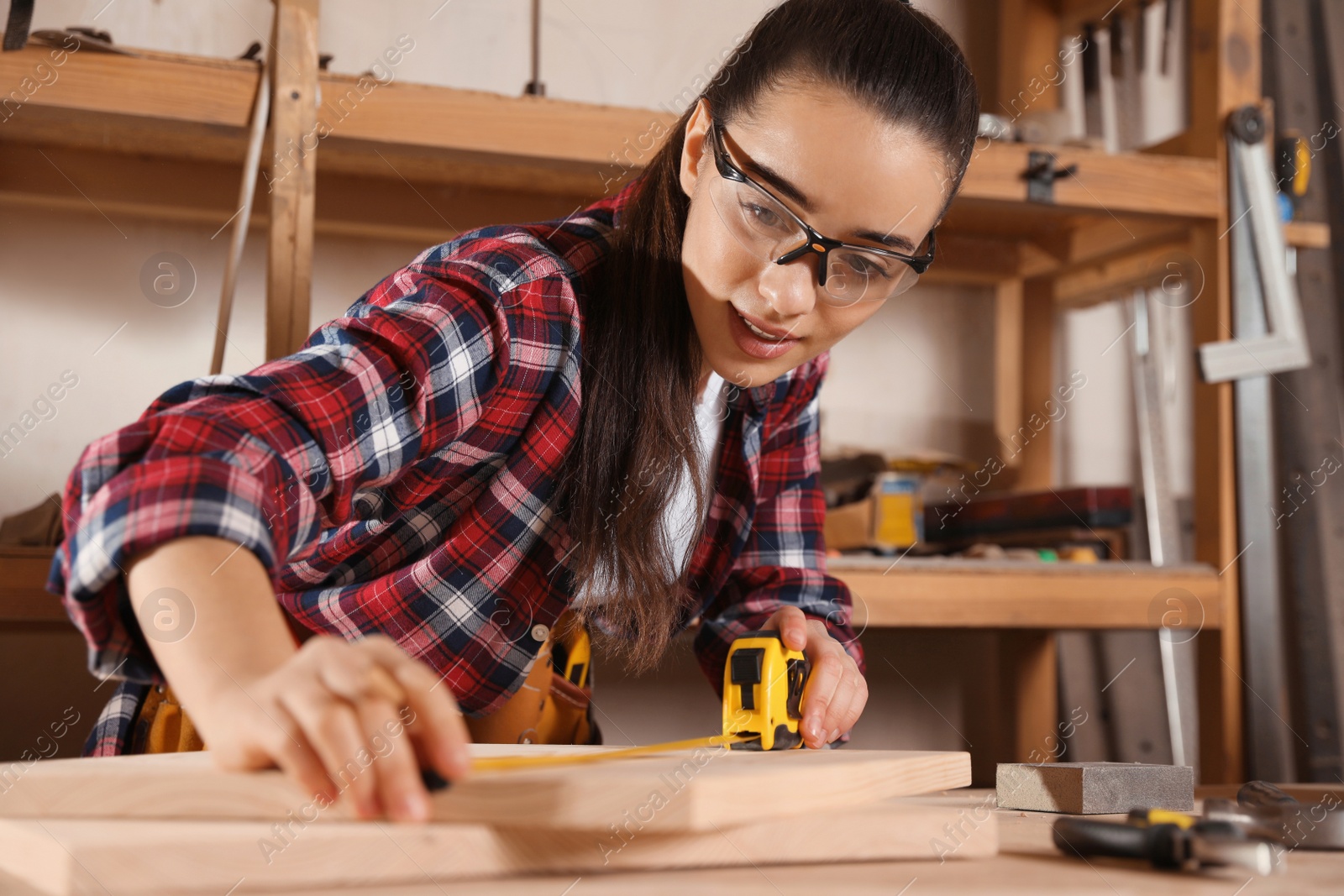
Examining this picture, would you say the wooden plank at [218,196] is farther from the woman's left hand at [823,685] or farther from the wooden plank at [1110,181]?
the woman's left hand at [823,685]

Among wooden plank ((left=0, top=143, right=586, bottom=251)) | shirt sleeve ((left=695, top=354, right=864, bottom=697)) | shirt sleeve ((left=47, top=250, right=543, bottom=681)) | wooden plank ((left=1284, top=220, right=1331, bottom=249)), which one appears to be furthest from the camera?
wooden plank ((left=1284, top=220, right=1331, bottom=249))

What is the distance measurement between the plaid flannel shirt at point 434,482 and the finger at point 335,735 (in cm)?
13

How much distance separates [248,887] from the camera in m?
0.48

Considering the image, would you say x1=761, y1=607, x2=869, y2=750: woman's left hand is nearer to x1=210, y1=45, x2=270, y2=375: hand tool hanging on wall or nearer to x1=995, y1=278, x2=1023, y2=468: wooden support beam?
x1=210, y1=45, x2=270, y2=375: hand tool hanging on wall

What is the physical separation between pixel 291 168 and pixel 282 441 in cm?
82

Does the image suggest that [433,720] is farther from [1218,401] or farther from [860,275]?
[1218,401]

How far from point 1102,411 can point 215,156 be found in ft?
5.84

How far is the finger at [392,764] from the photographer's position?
455 millimetres

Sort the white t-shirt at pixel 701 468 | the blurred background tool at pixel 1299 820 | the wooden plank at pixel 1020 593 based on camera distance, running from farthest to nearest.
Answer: the wooden plank at pixel 1020 593 → the white t-shirt at pixel 701 468 → the blurred background tool at pixel 1299 820

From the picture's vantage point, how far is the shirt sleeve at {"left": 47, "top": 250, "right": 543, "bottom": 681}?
552 millimetres

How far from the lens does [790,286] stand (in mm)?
919

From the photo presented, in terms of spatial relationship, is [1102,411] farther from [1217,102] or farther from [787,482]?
[787,482]

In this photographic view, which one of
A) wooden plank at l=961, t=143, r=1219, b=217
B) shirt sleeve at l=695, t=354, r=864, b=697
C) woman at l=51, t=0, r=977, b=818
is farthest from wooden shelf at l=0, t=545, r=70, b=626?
wooden plank at l=961, t=143, r=1219, b=217

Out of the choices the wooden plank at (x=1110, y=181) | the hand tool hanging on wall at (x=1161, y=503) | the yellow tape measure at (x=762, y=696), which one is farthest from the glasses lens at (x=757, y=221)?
the hand tool hanging on wall at (x=1161, y=503)
